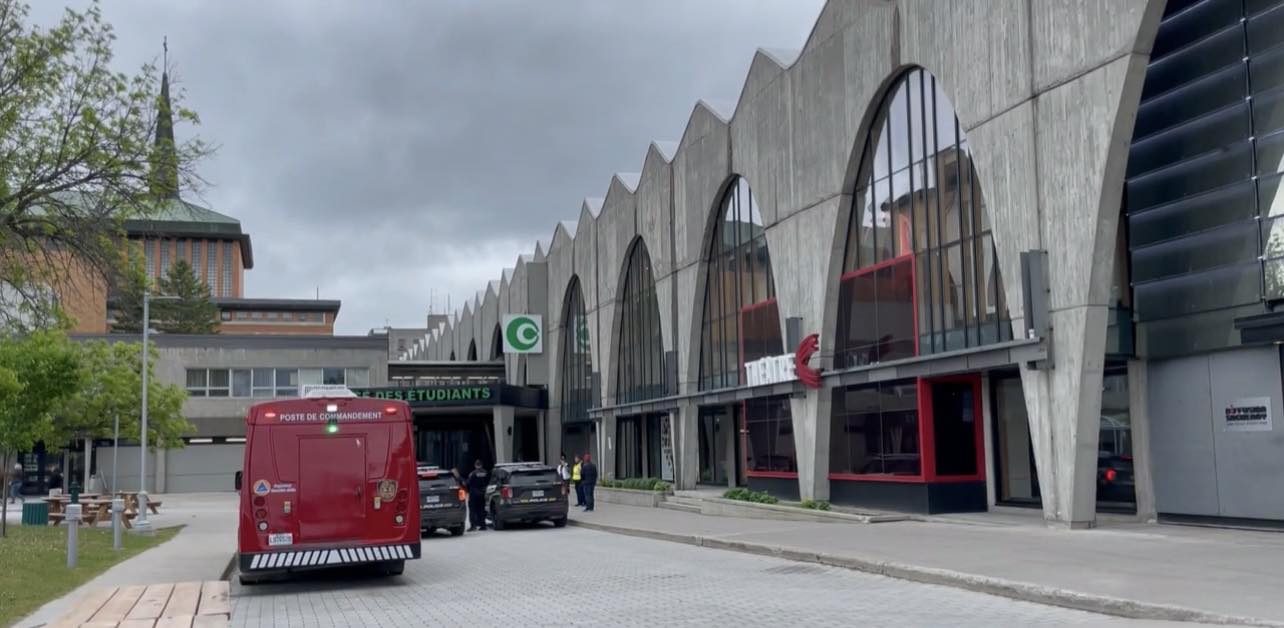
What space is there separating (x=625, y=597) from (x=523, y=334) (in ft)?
149

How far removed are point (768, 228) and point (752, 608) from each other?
20.7 meters

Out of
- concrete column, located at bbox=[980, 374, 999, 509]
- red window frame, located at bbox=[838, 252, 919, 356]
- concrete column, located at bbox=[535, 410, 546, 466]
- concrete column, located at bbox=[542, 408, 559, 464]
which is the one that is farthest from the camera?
concrete column, located at bbox=[535, 410, 546, 466]

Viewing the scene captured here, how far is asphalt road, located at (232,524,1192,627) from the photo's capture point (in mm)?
11898

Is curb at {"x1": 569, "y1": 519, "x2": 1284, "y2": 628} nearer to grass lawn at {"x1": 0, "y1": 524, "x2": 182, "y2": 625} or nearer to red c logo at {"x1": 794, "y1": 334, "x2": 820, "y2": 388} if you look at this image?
red c logo at {"x1": 794, "y1": 334, "x2": 820, "y2": 388}

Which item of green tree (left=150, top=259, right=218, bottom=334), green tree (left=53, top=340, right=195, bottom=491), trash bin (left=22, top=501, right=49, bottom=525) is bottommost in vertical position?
trash bin (left=22, top=501, right=49, bottom=525)

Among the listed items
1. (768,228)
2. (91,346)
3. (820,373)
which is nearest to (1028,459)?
(820,373)

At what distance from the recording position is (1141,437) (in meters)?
21.2

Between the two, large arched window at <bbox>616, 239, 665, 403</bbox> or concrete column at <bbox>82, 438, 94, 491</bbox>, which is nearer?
large arched window at <bbox>616, 239, 665, 403</bbox>

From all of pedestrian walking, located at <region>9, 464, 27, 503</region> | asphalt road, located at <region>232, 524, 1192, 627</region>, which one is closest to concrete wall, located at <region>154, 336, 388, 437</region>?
pedestrian walking, located at <region>9, 464, 27, 503</region>

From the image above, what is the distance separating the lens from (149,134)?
2148 centimetres

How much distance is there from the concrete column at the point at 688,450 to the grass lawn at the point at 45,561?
53.6 feet

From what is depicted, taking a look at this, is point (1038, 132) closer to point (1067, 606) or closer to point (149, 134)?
point (1067, 606)

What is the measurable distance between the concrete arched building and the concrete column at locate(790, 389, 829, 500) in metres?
0.06

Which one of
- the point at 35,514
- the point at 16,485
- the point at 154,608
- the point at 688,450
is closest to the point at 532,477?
the point at 688,450
